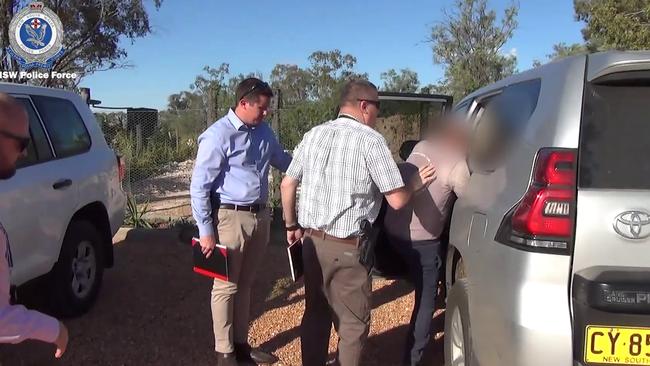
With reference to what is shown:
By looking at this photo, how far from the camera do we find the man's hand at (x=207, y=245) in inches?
148

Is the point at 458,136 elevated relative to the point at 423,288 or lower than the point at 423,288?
elevated

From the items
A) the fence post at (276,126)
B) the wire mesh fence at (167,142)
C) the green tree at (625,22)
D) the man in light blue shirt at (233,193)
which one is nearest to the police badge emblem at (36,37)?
the wire mesh fence at (167,142)

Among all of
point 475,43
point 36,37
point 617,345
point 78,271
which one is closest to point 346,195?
point 617,345

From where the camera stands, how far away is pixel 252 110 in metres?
3.82

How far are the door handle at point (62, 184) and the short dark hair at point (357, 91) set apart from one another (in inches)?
90.7

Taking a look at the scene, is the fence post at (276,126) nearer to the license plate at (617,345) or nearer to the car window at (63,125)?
the car window at (63,125)

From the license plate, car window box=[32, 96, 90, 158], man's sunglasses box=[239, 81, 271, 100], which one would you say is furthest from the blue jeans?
car window box=[32, 96, 90, 158]

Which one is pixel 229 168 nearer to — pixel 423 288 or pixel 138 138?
pixel 423 288

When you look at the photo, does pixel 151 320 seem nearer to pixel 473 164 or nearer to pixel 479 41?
pixel 473 164

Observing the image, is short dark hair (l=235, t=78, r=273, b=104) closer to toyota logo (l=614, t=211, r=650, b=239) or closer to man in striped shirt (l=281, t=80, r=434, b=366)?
man in striped shirt (l=281, t=80, r=434, b=366)

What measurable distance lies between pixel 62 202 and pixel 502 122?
3.18 meters

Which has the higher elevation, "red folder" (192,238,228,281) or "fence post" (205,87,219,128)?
"fence post" (205,87,219,128)

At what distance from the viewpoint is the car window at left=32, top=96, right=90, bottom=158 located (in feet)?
15.5

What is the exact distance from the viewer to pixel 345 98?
336 cm
